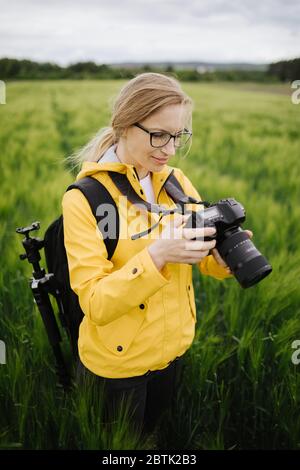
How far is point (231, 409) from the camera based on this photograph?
1518 mm

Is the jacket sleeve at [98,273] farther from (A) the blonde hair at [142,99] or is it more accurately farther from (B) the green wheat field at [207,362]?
(B) the green wheat field at [207,362]

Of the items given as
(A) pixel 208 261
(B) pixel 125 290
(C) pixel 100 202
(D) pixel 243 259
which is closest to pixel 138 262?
(B) pixel 125 290

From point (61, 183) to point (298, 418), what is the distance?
234cm

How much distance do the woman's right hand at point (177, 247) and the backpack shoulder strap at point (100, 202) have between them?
0.13 metres

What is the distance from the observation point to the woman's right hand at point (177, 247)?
0.89 metres

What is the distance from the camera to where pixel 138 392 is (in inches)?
45.4

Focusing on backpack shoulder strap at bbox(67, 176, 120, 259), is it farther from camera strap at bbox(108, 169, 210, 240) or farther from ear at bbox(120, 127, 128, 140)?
A: ear at bbox(120, 127, 128, 140)

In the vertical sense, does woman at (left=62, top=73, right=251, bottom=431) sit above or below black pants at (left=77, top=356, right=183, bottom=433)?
above

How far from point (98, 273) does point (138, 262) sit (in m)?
0.11

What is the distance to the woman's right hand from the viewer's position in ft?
2.91

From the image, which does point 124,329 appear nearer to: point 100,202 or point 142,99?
point 100,202

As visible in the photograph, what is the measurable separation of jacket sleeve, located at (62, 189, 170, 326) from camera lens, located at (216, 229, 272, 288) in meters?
0.22

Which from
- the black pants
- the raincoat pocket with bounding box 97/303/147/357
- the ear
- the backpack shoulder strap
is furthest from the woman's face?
the black pants
